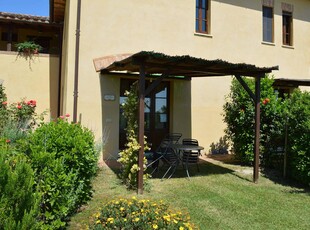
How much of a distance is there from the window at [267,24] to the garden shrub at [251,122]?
415 cm

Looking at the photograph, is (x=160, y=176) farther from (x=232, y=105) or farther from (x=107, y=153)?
(x=232, y=105)

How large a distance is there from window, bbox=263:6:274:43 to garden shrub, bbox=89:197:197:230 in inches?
446

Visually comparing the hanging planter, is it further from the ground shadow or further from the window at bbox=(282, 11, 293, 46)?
the window at bbox=(282, 11, 293, 46)

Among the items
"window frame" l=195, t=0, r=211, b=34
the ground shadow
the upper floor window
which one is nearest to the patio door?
the ground shadow

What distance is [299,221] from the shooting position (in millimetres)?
5035

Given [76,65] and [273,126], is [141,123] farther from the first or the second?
[273,126]

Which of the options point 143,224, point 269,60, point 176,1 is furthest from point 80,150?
point 269,60

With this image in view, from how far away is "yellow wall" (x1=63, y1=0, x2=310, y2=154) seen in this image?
9.18m

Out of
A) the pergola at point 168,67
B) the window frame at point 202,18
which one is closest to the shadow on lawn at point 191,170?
the pergola at point 168,67

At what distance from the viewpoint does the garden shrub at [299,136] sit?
685 centimetres

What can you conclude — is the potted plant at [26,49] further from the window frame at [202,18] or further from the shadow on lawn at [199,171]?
the shadow on lawn at [199,171]

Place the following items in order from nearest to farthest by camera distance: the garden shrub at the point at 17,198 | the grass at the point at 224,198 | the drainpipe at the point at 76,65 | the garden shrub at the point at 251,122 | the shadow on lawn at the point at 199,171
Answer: the garden shrub at the point at 17,198 < the grass at the point at 224,198 < the shadow on lawn at the point at 199,171 < the garden shrub at the point at 251,122 < the drainpipe at the point at 76,65

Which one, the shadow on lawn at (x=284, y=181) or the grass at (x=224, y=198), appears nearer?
the grass at (x=224, y=198)

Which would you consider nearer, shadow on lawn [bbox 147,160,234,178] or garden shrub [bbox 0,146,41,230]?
garden shrub [bbox 0,146,41,230]
